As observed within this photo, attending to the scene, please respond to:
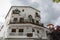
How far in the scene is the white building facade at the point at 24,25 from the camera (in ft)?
128

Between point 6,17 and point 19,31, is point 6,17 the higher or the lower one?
the higher one

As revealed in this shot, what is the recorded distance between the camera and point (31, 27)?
4056 centimetres

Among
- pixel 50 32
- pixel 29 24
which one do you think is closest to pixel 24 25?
pixel 29 24

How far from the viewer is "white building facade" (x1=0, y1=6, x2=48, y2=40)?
39.1 meters

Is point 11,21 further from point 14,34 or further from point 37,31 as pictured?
point 37,31

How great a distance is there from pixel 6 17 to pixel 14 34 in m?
10.5

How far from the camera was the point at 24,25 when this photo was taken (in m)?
40.6

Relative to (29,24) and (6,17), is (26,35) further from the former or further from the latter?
(6,17)

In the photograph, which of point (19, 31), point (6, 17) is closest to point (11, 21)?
point (19, 31)

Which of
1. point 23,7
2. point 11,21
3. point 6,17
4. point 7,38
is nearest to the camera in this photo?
A: point 7,38

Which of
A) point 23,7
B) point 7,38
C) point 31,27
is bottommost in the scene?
point 7,38

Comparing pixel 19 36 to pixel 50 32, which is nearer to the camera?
pixel 19 36

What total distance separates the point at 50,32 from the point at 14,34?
11444 millimetres

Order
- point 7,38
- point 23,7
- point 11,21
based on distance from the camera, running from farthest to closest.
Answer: point 23,7, point 11,21, point 7,38
